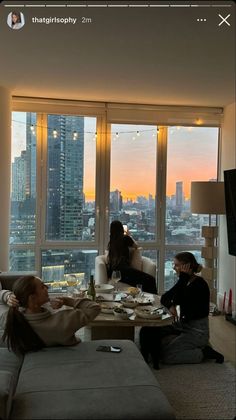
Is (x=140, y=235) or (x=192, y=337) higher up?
(x=140, y=235)

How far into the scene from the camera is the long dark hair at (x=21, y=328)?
2271mm

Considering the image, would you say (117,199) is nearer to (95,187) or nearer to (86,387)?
(95,187)

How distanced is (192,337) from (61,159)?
9.93 feet

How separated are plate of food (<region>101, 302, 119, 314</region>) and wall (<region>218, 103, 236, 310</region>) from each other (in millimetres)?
2287

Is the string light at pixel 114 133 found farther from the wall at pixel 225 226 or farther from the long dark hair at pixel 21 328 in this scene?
the long dark hair at pixel 21 328

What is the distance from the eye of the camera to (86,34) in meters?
3.03

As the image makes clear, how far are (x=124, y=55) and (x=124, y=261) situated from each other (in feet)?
7.74

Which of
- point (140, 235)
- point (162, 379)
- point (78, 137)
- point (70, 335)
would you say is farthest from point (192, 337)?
point (78, 137)

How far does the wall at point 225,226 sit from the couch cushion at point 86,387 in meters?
3.04

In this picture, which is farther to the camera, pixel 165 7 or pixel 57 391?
pixel 165 7

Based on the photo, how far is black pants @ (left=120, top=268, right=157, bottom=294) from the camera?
4.57 metres

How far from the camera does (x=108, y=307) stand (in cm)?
323

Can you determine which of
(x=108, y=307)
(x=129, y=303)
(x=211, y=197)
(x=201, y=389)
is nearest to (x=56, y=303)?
(x=108, y=307)

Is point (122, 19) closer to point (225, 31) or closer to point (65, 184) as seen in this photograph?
point (225, 31)
